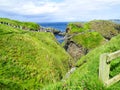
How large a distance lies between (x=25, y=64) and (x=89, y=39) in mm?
19831

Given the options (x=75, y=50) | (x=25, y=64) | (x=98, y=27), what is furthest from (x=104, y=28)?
(x=25, y=64)

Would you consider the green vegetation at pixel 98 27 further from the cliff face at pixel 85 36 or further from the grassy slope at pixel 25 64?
the grassy slope at pixel 25 64

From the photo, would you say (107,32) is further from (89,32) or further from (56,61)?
(56,61)

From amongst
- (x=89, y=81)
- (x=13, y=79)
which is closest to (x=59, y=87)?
(x=89, y=81)

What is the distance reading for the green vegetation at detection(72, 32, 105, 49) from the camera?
116ft

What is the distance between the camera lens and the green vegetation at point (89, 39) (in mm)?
35312

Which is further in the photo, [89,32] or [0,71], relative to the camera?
[89,32]

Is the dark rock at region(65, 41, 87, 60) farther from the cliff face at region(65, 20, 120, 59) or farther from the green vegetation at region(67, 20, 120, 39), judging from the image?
the green vegetation at region(67, 20, 120, 39)

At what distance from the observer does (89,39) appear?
119 ft

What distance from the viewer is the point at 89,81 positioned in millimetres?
11047

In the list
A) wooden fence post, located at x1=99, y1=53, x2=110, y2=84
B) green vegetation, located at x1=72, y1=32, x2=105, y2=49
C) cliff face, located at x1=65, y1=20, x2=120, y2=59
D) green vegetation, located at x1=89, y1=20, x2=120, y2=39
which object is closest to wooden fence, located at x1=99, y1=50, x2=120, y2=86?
wooden fence post, located at x1=99, y1=53, x2=110, y2=84

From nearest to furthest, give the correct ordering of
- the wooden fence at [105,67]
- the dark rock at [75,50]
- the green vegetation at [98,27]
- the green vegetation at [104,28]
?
the wooden fence at [105,67] → the dark rock at [75,50] → the green vegetation at [98,27] → the green vegetation at [104,28]

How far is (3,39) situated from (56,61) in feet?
13.0

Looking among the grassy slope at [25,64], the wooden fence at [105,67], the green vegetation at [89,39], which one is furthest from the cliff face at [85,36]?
the wooden fence at [105,67]
